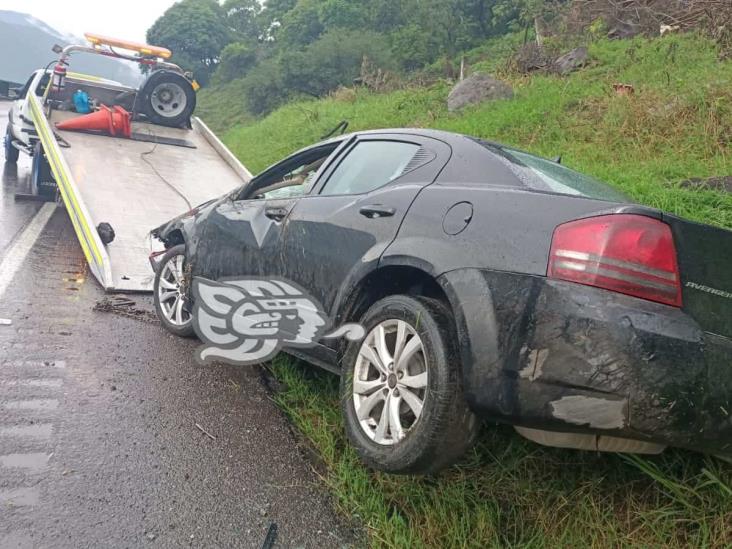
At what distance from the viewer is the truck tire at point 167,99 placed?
9781 mm

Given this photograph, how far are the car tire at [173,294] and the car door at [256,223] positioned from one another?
36 cm

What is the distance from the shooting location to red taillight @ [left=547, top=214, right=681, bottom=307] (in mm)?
2096

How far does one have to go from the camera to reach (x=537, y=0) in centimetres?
2138

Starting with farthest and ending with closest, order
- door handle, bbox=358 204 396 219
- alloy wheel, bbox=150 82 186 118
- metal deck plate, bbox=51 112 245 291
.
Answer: alloy wheel, bbox=150 82 186 118, metal deck plate, bbox=51 112 245 291, door handle, bbox=358 204 396 219

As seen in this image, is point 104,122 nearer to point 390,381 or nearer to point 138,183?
point 138,183

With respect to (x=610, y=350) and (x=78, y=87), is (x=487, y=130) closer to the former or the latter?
(x=78, y=87)

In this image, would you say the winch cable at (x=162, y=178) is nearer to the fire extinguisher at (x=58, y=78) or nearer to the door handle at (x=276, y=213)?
the fire extinguisher at (x=58, y=78)

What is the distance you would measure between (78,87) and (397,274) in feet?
29.2

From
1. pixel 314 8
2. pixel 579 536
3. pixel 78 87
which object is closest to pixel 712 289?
pixel 579 536

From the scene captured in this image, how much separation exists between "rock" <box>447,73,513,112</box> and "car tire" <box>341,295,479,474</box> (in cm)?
975

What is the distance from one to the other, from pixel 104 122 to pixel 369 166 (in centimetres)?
662

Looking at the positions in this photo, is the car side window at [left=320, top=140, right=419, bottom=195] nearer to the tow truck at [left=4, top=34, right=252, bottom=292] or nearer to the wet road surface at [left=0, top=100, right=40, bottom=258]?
the tow truck at [left=4, top=34, right=252, bottom=292]

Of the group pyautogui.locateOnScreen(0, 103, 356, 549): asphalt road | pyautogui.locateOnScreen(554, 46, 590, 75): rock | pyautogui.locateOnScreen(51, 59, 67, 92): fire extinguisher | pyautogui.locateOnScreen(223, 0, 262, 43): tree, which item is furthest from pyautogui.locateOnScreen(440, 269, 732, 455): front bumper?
pyautogui.locateOnScreen(223, 0, 262, 43): tree

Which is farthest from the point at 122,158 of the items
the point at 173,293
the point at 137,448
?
the point at 137,448
